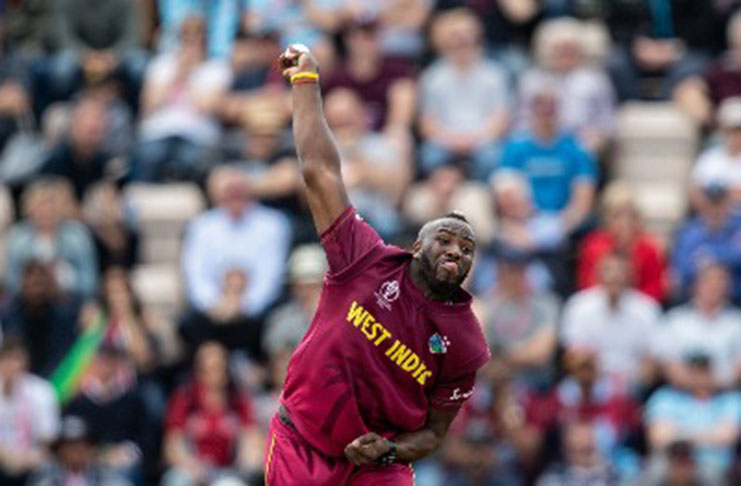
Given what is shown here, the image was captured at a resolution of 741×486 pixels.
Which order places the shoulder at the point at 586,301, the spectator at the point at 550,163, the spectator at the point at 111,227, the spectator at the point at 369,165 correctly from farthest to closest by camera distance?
the spectator at the point at 111,227, the spectator at the point at 550,163, the spectator at the point at 369,165, the shoulder at the point at 586,301

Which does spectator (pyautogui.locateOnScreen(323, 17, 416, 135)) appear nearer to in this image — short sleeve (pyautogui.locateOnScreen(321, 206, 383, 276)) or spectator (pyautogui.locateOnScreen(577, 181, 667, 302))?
spectator (pyautogui.locateOnScreen(577, 181, 667, 302))

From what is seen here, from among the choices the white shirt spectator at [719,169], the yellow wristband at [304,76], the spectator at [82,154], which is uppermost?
the yellow wristband at [304,76]

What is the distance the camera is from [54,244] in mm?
16703

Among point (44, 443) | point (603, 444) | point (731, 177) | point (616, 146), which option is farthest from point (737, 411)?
point (44, 443)

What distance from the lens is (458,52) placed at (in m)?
17.6

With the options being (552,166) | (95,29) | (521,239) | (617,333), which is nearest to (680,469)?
(617,333)

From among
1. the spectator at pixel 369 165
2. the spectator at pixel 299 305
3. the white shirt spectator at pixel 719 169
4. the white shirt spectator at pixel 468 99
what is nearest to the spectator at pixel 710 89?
the white shirt spectator at pixel 719 169

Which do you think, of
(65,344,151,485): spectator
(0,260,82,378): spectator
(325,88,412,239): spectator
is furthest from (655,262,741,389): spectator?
(0,260,82,378): spectator

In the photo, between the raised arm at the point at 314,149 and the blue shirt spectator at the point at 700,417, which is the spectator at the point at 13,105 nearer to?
the blue shirt spectator at the point at 700,417

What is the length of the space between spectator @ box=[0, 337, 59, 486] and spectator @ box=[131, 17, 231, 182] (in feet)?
9.33

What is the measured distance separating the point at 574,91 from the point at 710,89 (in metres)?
Result: 1.22

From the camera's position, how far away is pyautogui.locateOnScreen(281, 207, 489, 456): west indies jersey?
881 centimetres

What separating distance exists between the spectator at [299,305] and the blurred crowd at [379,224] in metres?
0.02

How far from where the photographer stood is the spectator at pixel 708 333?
14.9 metres
